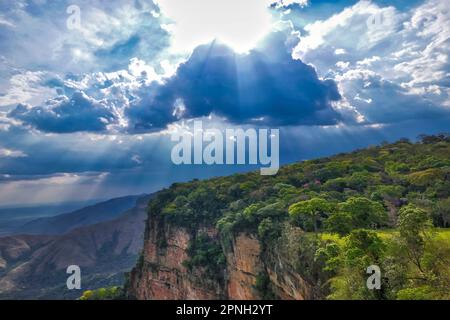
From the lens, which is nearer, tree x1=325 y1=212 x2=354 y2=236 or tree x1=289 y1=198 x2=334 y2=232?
tree x1=325 y1=212 x2=354 y2=236

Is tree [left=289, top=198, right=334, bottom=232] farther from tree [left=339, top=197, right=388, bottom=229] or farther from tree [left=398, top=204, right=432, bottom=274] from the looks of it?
tree [left=398, top=204, right=432, bottom=274]

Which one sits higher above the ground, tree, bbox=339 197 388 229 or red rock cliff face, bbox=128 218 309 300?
tree, bbox=339 197 388 229

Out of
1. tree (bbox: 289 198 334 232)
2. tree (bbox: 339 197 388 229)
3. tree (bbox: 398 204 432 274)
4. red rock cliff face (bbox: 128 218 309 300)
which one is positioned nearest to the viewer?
tree (bbox: 398 204 432 274)

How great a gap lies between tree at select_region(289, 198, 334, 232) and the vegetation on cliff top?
0.06m

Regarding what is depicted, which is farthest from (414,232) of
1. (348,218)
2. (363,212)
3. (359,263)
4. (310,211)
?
(310,211)

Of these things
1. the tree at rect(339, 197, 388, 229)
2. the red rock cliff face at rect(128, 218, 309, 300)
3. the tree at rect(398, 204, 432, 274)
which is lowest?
the red rock cliff face at rect(128, 218, 309, 300)

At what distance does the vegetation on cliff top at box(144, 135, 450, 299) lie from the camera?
48.0 feet

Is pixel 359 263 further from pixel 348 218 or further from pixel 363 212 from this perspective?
pixel 363 212

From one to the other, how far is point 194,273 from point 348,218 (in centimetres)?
2137

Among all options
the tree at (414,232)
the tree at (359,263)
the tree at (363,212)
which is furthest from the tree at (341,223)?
the tree at (414,232)

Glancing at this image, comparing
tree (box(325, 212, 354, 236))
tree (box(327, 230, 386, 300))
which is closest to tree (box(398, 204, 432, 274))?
tree (box(327, 230, 386, 300))

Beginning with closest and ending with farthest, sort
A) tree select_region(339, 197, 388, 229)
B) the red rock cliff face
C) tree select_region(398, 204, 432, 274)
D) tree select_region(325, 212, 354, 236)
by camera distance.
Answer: tree select_region(398, 204, 432, 274)
tree select_region(325, 212, 354, 236)
tree select_region(339, 197, 388, 229)
the red rock cliff face
